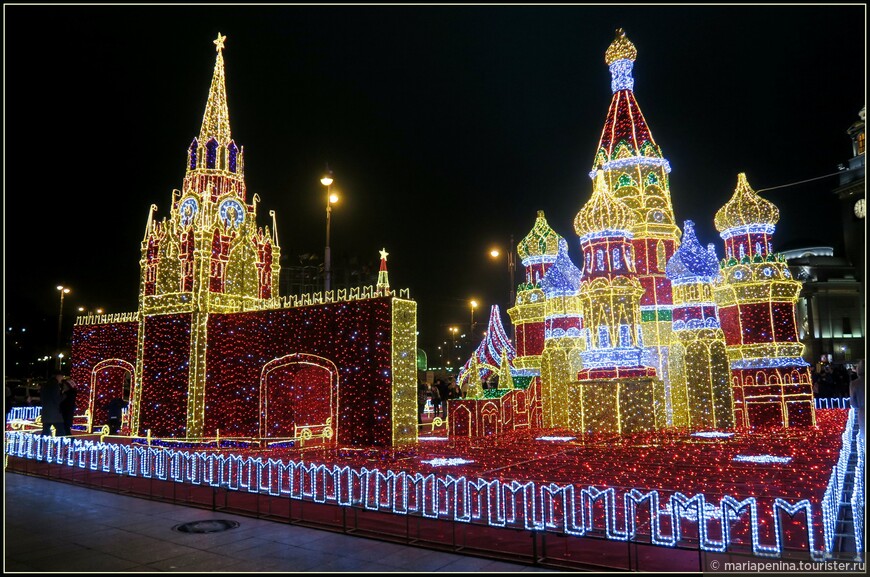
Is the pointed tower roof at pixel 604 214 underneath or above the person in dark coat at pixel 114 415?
above

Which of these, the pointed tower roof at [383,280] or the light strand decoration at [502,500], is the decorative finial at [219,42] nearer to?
the pointed tower roof at [383,280]

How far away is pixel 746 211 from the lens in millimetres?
18156

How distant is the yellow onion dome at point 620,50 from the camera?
2089cm

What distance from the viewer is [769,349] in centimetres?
1722

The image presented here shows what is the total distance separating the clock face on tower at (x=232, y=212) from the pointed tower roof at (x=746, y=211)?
14.6 meters

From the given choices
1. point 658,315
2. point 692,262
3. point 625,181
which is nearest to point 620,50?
point 625,181

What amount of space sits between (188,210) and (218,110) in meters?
3.23

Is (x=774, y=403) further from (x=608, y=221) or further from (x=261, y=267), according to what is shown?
(x=261, y=267)

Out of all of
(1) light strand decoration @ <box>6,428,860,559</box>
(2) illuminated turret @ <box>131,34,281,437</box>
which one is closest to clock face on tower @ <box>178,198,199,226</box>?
(2) illuminated turret @ <box>131,34,281,437</box>

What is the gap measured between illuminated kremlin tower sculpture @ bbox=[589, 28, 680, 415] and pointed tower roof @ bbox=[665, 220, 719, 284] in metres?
Answer: 0.73

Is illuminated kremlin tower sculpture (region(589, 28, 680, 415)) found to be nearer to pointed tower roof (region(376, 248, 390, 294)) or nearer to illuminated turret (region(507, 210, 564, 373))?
illuminated turret (region(507, 210, 564, 373))

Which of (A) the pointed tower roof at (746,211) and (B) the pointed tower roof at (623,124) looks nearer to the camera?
(A) the pointed tower roof at (746,211)

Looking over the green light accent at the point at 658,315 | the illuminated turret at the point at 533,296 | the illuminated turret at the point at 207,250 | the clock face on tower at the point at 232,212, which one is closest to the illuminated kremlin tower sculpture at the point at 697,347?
the green light accent at the point at 658,315

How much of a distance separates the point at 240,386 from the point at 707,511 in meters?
12.7
